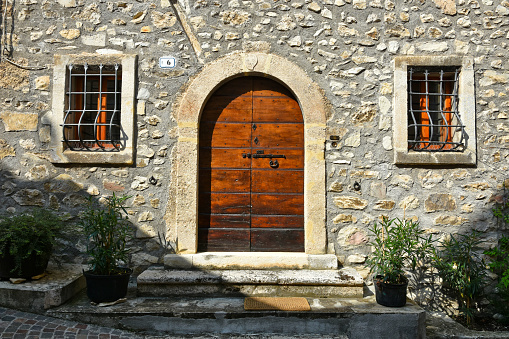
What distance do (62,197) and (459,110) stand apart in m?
4.31

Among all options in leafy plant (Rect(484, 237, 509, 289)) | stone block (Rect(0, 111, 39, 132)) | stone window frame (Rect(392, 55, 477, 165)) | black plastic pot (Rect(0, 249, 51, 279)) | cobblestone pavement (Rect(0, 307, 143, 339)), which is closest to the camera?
cobblestone pavement (Rect(0, 307, 143, 339))

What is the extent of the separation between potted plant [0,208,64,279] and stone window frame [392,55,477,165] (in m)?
3.52

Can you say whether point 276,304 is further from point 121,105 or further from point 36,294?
point 121,105

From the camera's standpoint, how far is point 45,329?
11.0 ft

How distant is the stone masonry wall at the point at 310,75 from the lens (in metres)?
4.40

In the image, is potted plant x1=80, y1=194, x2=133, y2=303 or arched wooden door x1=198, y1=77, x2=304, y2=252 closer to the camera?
potted plant x1=80, y1=194, x2=133, y2=303

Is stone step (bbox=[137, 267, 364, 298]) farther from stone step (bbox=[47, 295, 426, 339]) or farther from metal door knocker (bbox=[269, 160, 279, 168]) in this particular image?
metal door knocker (bbox=[269, 160, 279, 168])

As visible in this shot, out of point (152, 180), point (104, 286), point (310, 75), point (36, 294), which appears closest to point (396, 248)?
point (310, 75)

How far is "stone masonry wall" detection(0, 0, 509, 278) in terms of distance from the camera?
4398 millimetres

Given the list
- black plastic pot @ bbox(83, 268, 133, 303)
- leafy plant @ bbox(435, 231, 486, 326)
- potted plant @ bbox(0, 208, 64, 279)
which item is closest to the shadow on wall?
potted plant @ bbox(0, 208, 64, 279)

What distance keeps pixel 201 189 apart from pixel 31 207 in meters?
1.80

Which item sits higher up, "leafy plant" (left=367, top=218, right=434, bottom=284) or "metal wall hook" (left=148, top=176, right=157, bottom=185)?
"metal wall hook" (left=148, top=176, right=157, bottom=185)

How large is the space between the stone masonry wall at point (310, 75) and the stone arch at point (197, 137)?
3.8 inches

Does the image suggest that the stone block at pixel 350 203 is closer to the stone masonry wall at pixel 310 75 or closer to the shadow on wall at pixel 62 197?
the stone masonry wall at pixel 310 75
